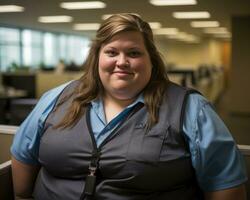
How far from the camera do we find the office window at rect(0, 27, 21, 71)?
1042 centimetres

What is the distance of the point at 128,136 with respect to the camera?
1146mm

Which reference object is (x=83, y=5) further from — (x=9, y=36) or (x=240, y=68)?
(x=9, y=36)

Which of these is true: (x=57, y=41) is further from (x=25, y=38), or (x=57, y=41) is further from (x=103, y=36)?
(x=103, y=36)

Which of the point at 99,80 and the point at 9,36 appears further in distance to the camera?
the point at 9,36

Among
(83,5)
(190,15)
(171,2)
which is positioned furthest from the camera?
(190,15)

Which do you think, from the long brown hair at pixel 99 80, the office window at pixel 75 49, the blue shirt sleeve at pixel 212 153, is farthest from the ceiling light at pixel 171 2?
the office window at pixel 75 49

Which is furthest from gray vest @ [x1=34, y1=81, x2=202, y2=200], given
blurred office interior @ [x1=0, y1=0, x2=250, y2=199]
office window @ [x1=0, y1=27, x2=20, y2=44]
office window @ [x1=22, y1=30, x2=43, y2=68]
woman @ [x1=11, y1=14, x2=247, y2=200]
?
office window @ [x1=22, y1=30, x2=43, y2=68]

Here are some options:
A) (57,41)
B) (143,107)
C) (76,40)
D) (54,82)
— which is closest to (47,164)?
(143,107)

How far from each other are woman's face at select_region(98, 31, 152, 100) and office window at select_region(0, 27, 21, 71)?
9.54 metres

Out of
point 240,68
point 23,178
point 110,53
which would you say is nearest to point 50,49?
point 240,68

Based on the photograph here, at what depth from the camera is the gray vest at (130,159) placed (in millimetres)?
1104

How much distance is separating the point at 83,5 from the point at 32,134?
19.1ft

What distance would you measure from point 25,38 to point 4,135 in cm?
1049

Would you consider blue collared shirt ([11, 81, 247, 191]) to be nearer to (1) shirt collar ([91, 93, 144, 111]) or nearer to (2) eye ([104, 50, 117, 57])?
(1) shirt collar ([91, 93, 144, 111])
